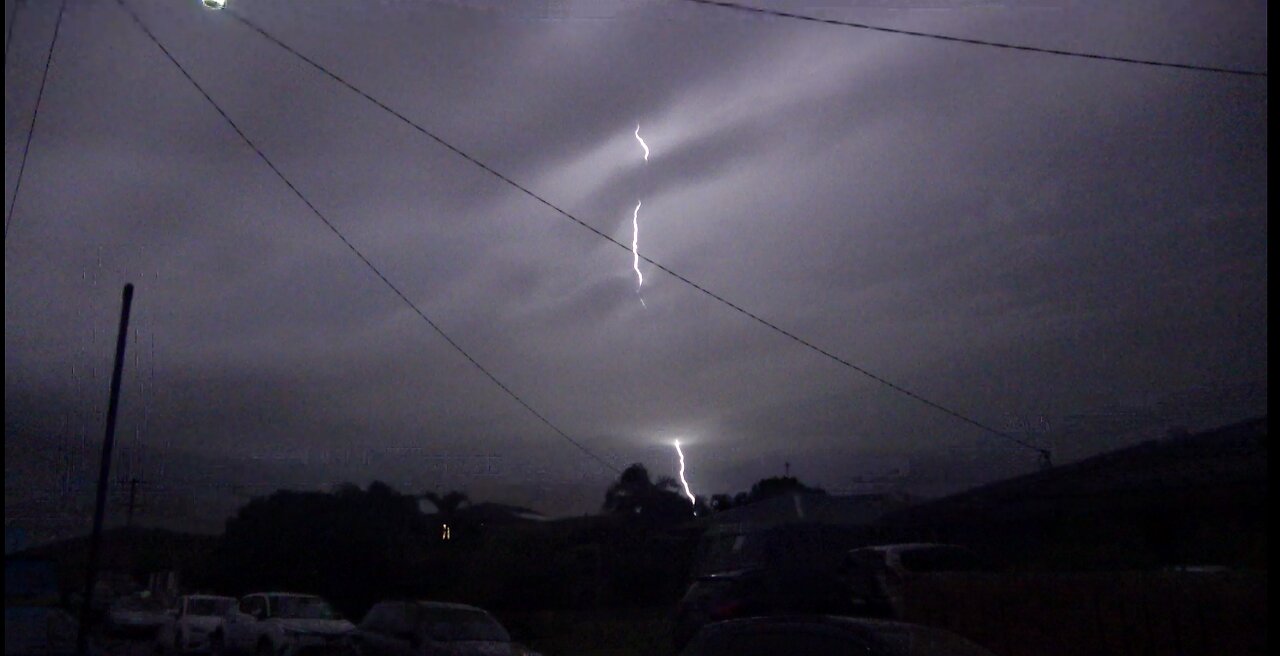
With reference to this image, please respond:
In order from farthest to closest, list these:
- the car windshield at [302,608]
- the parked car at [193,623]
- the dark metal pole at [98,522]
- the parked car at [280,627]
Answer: the parked car at [193,623]
the car windshield at [302,608]
the parked car at [280,627]
the dark metal pole at [98,522]

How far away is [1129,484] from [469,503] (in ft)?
35.6

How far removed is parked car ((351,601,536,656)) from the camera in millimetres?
12094

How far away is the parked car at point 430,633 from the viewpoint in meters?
12.1

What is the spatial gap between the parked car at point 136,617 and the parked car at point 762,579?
25.5 ft

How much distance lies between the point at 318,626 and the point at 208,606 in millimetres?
2756

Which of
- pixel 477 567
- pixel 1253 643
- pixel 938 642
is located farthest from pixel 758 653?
pixel 477 567

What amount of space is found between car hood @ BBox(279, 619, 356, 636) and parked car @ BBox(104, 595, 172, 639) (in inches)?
93.9

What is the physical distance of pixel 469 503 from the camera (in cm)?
1836

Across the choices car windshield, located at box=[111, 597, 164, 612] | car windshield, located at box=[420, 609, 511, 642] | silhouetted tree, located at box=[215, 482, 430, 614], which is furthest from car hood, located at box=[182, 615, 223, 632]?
car windshield, located at box=[420, 609, 511, 642]

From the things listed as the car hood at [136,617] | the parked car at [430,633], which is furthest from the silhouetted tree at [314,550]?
the parked car at [430,633]

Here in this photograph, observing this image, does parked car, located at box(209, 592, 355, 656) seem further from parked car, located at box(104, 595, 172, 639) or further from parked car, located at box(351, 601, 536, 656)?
parked car, located at box(104, 595, 172, 639)

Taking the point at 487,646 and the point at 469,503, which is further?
the point at 469,503

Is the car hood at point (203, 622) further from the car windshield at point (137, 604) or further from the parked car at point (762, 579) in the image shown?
the parked car at point (762, 579)

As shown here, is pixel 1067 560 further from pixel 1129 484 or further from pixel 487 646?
pixel 487 646
